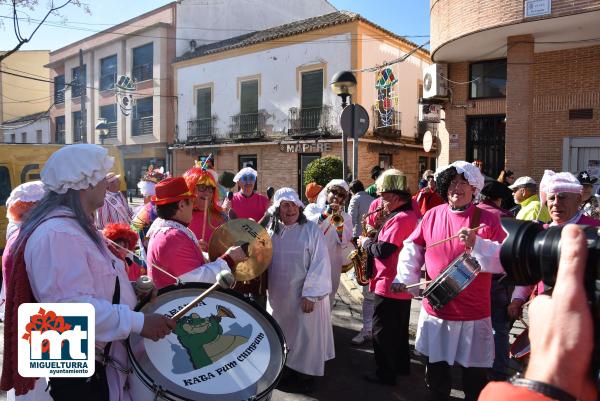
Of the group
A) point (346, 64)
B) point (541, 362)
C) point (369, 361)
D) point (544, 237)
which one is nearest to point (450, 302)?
point (369, 361)

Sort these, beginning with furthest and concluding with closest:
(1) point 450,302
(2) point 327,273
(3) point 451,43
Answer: (3) point 451,43, (2) point 327,273, (1) point 450,302

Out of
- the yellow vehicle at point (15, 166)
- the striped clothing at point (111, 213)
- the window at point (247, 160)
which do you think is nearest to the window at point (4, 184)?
the yellow vehicle at point (15, 166)

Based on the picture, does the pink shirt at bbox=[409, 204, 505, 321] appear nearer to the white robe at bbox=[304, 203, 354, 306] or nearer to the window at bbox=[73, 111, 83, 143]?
the white robe at bbox=[304, 203, 354, 306]

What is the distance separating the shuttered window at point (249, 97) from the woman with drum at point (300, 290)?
19.5 m

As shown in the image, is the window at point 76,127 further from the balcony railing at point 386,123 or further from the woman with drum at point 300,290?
the woman with drum at point 300,290

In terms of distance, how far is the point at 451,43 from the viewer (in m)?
11.8

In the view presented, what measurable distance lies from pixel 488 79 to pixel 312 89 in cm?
893

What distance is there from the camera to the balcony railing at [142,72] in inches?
1097

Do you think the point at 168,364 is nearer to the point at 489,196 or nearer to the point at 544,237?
the point at 544,237

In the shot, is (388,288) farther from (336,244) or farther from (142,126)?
(142,126)

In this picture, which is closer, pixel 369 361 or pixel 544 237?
pixel 544 237

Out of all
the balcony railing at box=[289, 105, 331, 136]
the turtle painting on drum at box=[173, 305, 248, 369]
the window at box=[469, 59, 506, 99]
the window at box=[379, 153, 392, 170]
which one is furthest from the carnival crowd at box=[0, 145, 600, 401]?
the window at box=[379, 153, 392, 170]

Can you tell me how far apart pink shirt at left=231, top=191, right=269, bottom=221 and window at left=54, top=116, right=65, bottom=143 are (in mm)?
33922

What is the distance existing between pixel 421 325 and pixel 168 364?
77.0 inches
